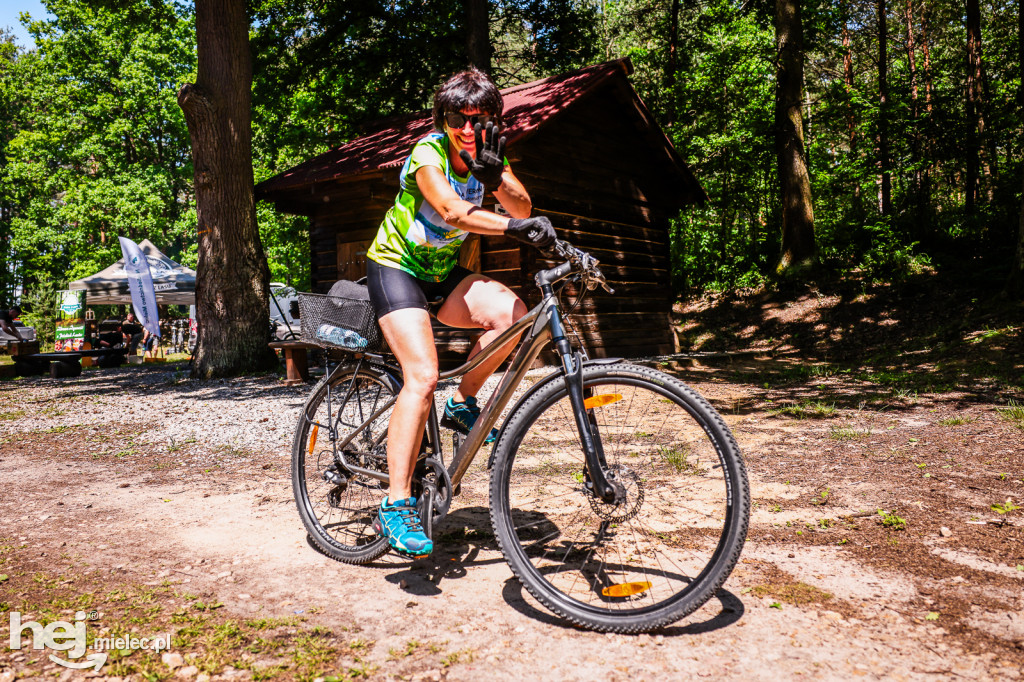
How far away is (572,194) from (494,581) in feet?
34.4

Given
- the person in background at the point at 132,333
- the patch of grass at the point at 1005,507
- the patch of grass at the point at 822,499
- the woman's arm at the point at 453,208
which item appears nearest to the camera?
the woman's arm at the point at 453,208

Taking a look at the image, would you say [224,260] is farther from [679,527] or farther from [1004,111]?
[1004,111]

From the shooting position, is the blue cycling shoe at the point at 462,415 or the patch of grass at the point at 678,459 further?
the patch of grass at the point at 678,459

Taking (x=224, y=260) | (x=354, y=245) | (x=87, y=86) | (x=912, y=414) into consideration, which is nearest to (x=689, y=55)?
(x=354, y=245)

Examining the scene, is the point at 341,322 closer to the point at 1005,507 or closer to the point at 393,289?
the point at 393,289

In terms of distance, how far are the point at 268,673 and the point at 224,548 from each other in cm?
131

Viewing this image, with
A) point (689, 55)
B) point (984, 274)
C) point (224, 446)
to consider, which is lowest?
point (224, 446)

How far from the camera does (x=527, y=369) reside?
259 cm

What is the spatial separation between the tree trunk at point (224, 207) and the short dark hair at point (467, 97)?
8.78 metres

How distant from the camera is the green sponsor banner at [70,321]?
17.5 metres

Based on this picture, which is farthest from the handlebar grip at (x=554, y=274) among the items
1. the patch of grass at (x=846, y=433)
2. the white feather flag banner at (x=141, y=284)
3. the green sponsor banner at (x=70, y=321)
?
the green sponsor banner at (x=70, y=321)

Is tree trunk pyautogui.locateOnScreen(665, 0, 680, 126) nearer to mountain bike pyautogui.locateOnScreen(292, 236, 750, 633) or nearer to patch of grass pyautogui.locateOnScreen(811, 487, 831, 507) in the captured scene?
patch of grass pyautogui.locateOnScreen(811, 487, 831, 507)

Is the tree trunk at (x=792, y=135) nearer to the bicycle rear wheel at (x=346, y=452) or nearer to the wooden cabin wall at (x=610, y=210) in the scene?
the wooden cabin wall at (x=610, y=210)

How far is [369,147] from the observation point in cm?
1339
